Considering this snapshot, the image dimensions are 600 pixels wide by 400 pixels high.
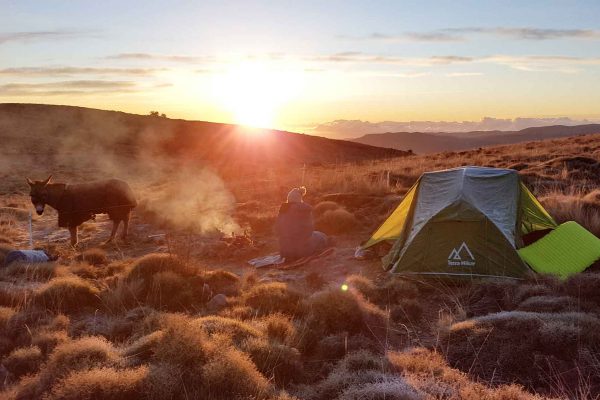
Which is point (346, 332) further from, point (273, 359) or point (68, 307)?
point (68, 307)

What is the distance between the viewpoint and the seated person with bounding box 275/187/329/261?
1210 centimetres

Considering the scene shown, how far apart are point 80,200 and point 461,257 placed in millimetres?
10692

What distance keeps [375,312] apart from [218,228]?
8972 millimetres

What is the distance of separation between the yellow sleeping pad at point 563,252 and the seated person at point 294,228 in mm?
4688

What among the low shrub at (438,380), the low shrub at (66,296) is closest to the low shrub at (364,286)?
the low shrub at (438,380)

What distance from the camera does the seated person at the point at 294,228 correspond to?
12.1m

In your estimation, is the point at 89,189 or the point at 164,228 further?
the point at 164,228

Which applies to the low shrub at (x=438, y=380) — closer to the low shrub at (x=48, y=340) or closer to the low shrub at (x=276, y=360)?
the low shrub at (x=276, y=360)

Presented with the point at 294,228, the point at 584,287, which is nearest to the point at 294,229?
the point at 294,228

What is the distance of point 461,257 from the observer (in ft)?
32.3

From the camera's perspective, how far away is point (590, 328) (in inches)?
257

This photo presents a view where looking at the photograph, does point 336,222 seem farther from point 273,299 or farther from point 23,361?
point 23,361

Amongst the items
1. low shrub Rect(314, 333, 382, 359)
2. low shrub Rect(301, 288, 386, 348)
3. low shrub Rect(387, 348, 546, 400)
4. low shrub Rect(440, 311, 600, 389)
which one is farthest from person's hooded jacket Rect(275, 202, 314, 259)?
low shrub Rect(387, 348, 546, 400)

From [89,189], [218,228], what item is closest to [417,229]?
[218,228]
